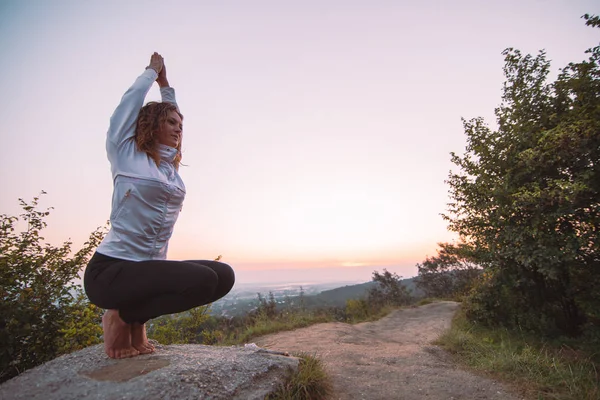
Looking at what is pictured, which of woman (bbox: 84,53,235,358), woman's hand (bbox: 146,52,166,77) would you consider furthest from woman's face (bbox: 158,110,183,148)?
woman's hand (bbox: 146,52,166,77)

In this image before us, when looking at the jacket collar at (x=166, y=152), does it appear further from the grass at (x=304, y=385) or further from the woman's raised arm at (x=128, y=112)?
the grass at (x=304, y=385)

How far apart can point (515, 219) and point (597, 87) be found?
2.65m

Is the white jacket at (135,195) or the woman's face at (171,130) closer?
the white jacket at (135,195)

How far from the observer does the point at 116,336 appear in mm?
2455

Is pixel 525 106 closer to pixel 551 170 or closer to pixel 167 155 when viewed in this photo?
pixel 551 170

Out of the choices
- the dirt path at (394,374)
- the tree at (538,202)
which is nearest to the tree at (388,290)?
the tree at (538,202)

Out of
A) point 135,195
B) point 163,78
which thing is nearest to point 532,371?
point 135,195

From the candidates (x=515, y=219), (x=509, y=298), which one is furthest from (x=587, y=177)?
(x=509, y=298)

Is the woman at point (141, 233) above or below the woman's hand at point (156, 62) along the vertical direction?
below

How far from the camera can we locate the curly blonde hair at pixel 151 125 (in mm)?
2373

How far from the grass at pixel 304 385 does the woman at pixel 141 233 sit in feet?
3.20

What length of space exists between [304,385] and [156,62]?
10.2ft

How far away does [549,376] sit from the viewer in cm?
341

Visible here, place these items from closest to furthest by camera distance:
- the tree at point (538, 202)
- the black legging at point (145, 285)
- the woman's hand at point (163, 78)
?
the black legging at point (145, 285) < the woman's hand at point (163, 78) < the tree at point (538, 202)
